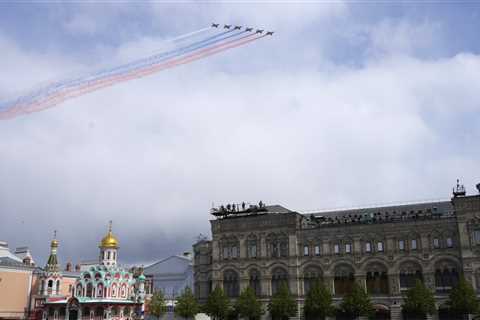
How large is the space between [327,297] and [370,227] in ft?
34.9

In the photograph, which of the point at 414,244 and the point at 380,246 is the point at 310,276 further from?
the point at 414,244

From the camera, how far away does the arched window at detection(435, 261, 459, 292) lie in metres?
65.4

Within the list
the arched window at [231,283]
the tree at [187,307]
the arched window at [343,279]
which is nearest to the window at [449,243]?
the arched window at [343,279]

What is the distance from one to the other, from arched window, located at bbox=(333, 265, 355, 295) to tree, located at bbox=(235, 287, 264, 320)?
10466 mm

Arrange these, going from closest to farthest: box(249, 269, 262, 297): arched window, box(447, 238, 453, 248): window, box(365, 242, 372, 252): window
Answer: box(447, 238, 453, 248): window < box(365, 242, 372, 252): window < box(249, 269, 262, 297): arched window

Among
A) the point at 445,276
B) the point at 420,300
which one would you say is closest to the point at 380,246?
the point at 445,276

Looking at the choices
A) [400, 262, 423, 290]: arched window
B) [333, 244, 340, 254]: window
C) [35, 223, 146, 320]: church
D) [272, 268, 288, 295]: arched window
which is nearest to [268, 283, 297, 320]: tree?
[272, 268, 288, 295]: arched window

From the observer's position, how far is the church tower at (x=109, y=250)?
98.1 m

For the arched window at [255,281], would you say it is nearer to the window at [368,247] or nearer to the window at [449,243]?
the window at [368,247]

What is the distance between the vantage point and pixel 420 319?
64.7 metres

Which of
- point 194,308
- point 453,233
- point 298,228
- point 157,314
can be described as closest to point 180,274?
point 157,314

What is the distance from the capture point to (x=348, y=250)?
71.7 metres

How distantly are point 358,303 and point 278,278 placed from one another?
13086mm

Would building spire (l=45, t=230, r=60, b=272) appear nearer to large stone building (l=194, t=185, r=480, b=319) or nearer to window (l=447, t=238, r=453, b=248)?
large stone building (l=194, t=185, r=480, b=319)
